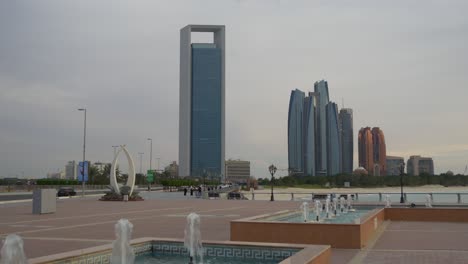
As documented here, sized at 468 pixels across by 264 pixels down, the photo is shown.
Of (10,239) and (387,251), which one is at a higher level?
(10,239)

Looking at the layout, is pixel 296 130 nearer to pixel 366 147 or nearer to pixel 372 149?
pixel 366 147

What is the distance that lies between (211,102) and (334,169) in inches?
1926

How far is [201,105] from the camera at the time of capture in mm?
160125

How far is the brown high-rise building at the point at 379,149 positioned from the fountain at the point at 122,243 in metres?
166

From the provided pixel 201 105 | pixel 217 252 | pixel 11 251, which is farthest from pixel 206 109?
pixel 11 251

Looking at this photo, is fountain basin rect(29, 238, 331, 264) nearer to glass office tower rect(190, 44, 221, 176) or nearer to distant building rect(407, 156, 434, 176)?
glass office tower rect(190, 44, 221, 176)

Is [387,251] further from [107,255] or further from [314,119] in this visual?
[314,119]

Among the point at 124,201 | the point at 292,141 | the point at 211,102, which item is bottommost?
the point at 124,201

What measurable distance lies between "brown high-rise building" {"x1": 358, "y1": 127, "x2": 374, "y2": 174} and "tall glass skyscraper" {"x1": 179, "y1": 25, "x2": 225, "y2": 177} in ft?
153

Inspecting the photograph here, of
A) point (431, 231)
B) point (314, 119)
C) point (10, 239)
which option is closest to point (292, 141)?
point (314, 119)

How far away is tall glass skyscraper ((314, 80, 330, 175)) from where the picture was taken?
16962 centimetres

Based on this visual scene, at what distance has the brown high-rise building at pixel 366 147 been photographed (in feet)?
544

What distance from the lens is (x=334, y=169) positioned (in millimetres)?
171625

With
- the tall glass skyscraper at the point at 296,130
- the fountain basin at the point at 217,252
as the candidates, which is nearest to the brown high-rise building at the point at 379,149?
the tall glass skyscraper at the point at 296,130
